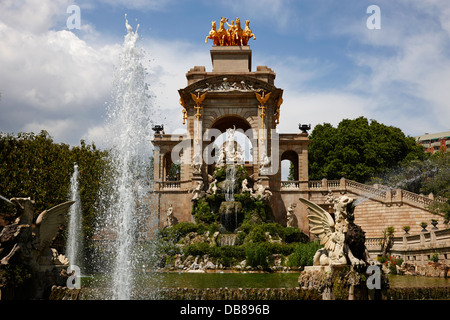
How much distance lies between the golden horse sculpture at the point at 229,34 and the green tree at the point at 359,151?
14.1 m

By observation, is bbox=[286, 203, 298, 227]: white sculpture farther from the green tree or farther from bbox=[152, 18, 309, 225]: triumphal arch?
the green tree

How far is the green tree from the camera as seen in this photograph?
50.1 m

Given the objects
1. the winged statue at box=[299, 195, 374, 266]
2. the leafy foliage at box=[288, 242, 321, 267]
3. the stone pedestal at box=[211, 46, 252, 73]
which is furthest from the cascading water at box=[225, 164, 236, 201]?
the winged statue at box=[299, 195, 374, 266]

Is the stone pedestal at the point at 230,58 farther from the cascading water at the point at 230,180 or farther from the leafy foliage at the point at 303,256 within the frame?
the leafy foliage at the point at 303,256

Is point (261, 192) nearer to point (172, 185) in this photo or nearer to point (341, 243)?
point (172, 185)

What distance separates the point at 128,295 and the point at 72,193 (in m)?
16.0

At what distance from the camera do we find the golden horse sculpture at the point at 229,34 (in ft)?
149

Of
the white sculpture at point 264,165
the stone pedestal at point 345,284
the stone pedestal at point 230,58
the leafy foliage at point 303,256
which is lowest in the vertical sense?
the leafy foliage at point 303,256

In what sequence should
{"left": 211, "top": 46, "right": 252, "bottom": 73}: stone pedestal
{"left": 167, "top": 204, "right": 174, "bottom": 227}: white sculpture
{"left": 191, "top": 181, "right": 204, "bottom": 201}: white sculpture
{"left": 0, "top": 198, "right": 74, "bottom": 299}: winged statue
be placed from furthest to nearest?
{"left": 211, "top": 46, "right": 252, "bottom": 73}: stone pedestal
{"left": 167, "top": 204, "right": 174, "bottom": 227}: white sculpture
{"left": 191, "top": 181, "right": 204, "bottom": 201}: white sculpture
{"left": 0, "top": 198, "right": 74, "bottom": 299}: winged statue

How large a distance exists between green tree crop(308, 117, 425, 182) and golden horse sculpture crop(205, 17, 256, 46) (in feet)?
46.2

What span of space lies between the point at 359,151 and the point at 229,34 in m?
17.6

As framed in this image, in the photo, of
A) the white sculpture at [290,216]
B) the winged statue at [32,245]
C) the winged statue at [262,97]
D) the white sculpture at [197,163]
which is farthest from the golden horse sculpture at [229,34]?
the winged statue at [32,245]

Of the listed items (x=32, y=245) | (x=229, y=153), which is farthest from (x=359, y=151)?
(x=32, y=245)
